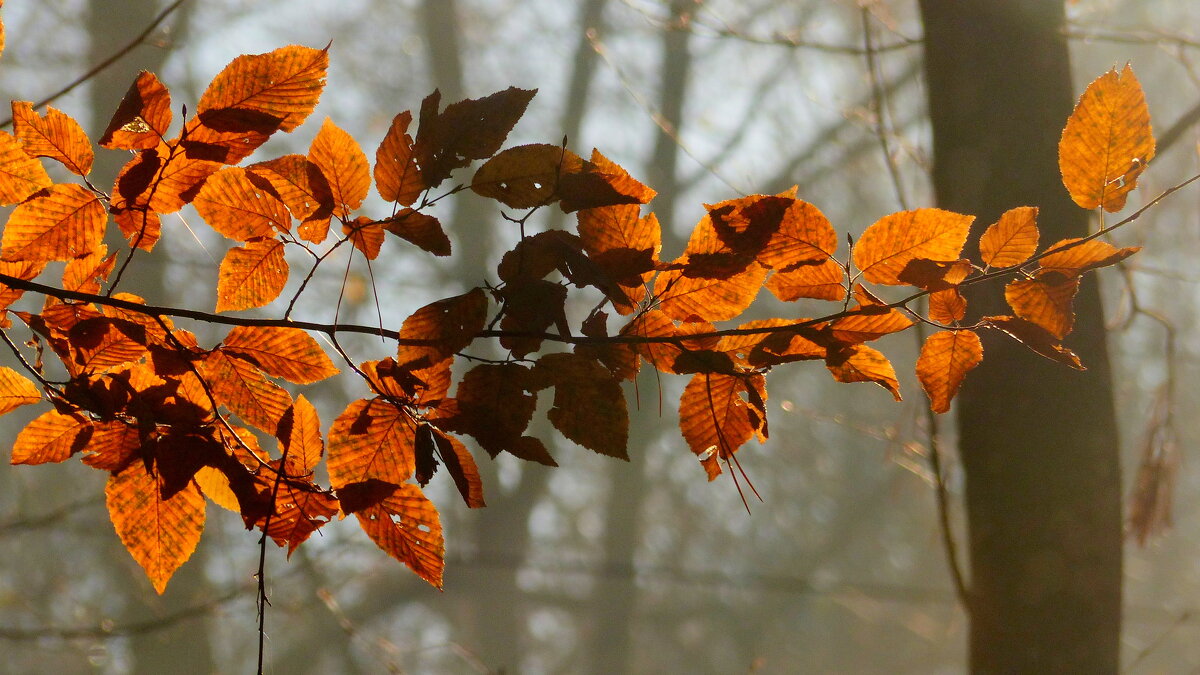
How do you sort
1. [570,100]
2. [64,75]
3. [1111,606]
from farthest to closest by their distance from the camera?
1. [570,100]
2. [64,75]
3. [1111,606]

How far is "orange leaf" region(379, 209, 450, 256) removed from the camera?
361mm

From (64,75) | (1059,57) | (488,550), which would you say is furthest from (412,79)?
(1059,57)

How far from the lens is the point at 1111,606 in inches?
31.4

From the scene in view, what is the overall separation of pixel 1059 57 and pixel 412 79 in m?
4.69

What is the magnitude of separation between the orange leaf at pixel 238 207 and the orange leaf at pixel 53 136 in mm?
60

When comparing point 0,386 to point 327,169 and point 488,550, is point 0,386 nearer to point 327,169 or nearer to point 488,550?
point 327,169

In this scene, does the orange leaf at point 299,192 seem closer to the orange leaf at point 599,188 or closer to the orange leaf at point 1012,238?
the orange leaf at point 599,188

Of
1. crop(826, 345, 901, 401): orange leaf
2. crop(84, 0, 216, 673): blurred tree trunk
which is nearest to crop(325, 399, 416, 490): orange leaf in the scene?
crop(826, 345, 901, 401): orange leaf

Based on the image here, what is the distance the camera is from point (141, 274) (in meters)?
4.42

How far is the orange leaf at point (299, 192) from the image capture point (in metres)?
0.38

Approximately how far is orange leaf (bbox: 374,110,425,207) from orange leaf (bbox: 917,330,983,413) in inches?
9.7

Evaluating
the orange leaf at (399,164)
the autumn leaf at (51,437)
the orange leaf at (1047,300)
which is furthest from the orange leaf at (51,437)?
the orange leaf at (1047,300)

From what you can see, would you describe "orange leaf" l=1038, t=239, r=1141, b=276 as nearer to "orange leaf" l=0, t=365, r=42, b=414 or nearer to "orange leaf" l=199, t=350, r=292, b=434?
"orange leaf" l=199, t=350, r=292, b=434

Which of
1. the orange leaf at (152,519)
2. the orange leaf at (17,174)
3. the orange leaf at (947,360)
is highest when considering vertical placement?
the orange leaf at (17,174)
